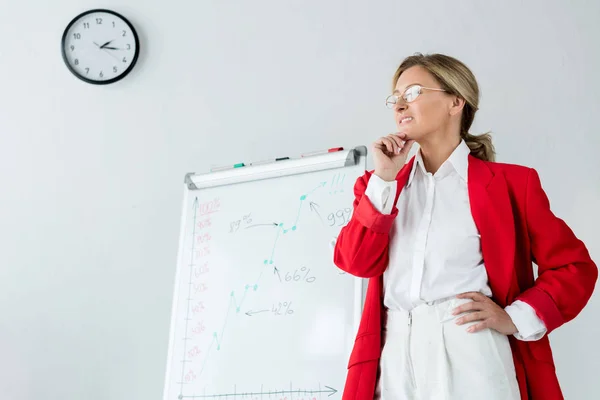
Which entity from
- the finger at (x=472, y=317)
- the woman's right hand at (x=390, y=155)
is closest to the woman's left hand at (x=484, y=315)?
the finger at (x=472, y=317)

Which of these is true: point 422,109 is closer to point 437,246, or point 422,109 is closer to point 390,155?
point 390,155

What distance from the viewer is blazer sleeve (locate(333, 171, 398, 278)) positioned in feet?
4.88

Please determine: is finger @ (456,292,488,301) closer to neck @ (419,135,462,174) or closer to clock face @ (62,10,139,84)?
neck @ (419,135,462,174)

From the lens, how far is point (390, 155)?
1606mm

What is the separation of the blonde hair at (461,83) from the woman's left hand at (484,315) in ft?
1.28

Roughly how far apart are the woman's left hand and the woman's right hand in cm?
31

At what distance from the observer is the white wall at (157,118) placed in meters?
2.46

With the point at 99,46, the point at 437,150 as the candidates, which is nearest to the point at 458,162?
the point at 437,150

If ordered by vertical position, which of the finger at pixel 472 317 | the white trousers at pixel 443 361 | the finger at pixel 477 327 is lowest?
the white trousers at pixel 443 361

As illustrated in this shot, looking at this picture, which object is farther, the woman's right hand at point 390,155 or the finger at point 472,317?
the woman's right hand at point 390,155

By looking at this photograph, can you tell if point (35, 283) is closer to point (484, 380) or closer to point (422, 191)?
point (422, 191)

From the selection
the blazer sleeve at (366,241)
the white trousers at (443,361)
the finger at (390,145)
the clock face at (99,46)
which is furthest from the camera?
the clock face at (99,46)

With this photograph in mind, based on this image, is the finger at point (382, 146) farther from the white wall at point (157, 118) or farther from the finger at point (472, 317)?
the white wall at point (157, 118)

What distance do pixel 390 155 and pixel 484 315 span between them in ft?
1.37
